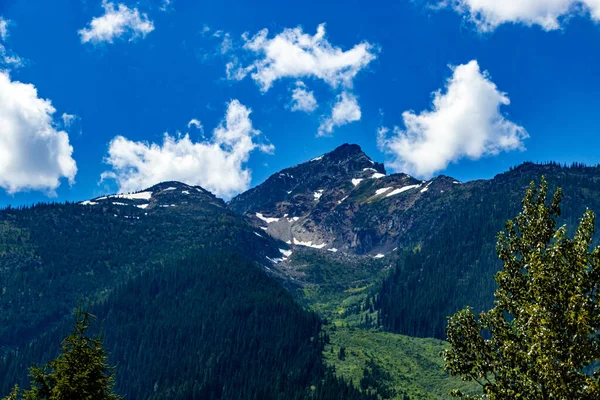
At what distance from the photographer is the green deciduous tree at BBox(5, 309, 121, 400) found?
98.2 ft

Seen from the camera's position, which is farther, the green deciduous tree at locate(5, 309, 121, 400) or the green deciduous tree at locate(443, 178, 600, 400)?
the green deciduous tree at locate(5, 309, 121, 400)

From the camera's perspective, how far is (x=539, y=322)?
2227cm

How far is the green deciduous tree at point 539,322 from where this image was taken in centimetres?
2159

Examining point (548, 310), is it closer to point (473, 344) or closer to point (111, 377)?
point (473, 344)

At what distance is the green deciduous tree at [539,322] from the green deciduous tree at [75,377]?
75.0ft

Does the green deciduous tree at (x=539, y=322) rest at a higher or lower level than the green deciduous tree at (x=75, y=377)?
higher

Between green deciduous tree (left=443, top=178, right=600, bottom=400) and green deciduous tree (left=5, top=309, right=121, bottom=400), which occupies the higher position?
green deciduous tree (left=443, top=178, right=600, bottom=400)

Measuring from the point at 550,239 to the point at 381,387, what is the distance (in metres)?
181

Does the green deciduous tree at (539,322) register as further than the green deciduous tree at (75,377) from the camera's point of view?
No

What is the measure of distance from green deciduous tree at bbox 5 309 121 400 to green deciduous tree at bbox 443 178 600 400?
75.0 ft

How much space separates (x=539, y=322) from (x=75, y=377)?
1089 inches

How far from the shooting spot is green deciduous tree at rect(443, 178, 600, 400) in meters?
21.6

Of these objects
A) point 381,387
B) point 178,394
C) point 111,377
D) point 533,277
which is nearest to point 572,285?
point 533,277

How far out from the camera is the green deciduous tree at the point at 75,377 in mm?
29922
